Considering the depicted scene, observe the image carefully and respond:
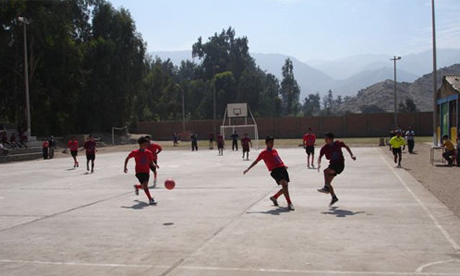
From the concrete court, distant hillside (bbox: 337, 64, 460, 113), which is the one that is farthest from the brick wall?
distant hillside (bbox: 337, 64, 460, 113)

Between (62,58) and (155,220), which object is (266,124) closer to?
(62,58)

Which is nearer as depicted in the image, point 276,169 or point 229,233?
point 229,233

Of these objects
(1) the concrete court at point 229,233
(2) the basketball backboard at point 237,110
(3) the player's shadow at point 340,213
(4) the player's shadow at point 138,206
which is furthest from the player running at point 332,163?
(2) the basketball backboard at point 237,110

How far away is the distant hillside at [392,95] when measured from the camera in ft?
506

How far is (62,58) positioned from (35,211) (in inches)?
1815

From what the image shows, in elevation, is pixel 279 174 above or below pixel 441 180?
above

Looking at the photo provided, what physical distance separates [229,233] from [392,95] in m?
164

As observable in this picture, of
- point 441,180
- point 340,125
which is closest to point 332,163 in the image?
point 441,180

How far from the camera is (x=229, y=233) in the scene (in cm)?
838

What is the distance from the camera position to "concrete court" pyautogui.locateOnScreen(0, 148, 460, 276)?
644 centimetres

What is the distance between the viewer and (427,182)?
15.8 m

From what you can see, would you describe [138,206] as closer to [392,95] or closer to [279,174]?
[279,174]

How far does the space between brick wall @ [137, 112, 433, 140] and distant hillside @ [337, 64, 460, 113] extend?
261ft

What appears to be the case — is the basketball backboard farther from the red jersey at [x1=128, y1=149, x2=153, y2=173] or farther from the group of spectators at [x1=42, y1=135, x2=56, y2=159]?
the red jersey at [x1=128, y1=149, x2=153, y2=173]
